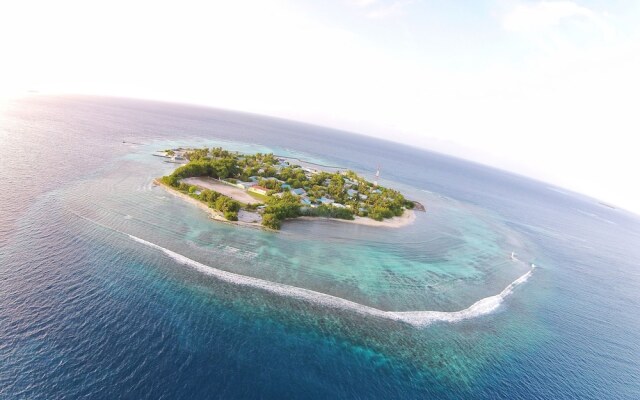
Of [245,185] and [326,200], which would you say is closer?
[326,200]

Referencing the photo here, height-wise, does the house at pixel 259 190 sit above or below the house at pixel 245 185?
above

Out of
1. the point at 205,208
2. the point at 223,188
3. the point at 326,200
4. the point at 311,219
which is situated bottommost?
the point at 205,208

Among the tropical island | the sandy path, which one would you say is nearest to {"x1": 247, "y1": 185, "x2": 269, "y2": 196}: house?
the tropical island

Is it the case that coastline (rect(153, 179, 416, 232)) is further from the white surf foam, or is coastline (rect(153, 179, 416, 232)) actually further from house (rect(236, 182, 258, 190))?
house (rect(236, 182, 258, 190))

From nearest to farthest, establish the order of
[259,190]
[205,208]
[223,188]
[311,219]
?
[205,208] < [311,219] < [259,190] < [223,188]

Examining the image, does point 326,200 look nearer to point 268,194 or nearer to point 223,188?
point 268,194

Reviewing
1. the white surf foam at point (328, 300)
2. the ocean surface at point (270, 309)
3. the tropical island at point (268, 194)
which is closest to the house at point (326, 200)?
the tropical island at point (268, 194)

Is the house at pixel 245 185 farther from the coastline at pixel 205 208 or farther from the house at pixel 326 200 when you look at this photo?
the house at pixel 326 200

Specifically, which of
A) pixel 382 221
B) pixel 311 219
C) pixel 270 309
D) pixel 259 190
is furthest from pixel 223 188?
pixel 270 309
